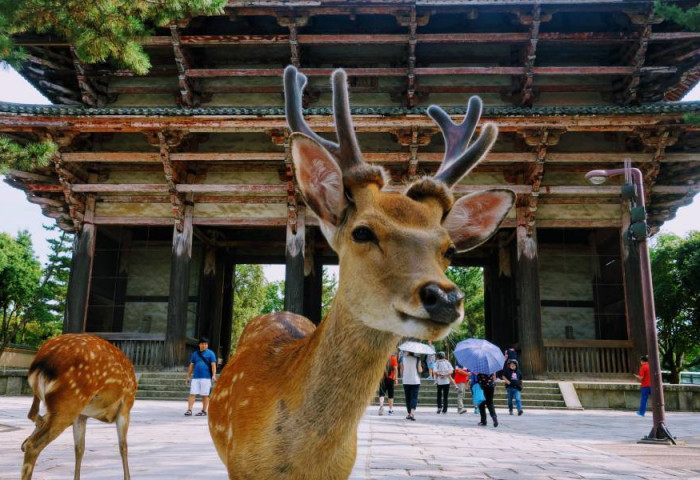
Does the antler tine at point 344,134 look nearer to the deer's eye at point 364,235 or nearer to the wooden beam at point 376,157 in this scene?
the deer's eye at point 364,235

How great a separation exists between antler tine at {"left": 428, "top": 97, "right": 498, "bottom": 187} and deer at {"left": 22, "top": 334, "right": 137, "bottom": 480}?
11.2 feet

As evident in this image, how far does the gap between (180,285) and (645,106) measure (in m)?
12.8

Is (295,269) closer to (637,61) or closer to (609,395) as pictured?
(609,395)

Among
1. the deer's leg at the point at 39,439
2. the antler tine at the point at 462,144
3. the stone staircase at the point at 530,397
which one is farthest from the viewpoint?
the stone staircase at the point at 530,397

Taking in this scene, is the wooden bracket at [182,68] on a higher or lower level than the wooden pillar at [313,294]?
higher

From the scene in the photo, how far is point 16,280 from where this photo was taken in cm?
3194

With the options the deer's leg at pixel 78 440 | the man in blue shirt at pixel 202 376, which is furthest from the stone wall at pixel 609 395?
the deer's leg at pixel 78 440

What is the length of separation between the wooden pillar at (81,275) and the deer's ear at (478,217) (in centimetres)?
1484

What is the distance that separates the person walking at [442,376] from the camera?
42.4 ft

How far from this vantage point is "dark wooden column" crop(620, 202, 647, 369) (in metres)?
14.8

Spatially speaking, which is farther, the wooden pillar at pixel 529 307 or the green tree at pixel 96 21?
the wooden pillar at pixel 529 307

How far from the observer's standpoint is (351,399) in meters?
2.10

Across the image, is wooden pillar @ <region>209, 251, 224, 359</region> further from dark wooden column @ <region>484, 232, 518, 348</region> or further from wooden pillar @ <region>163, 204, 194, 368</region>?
dark wooden column @ <region>484, 232, 518, 348</region>

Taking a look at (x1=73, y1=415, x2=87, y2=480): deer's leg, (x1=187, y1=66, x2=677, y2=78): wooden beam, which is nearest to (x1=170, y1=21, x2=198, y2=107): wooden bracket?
(x1=187, y1=66, x2=677, y2=78): wooden beam
